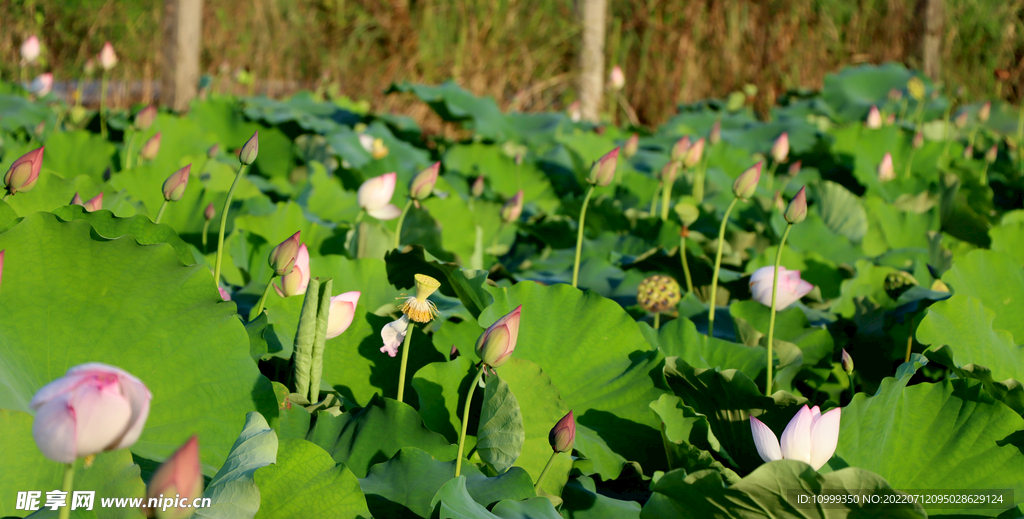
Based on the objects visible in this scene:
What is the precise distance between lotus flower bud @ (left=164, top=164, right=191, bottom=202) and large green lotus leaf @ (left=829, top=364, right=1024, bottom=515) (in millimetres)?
1009

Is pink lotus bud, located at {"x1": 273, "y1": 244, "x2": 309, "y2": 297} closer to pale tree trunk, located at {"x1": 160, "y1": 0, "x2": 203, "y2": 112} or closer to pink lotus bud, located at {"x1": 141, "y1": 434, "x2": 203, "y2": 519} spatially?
pink lotus bud, located at {"x1": 141, "y1": 434, "x2": 203, "y2": 519}

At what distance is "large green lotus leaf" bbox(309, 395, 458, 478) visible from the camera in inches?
32.6

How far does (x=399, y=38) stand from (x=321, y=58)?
2.78 ft

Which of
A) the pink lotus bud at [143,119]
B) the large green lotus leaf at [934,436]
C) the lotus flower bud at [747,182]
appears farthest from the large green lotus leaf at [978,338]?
the pink lotus bud at [143,119]

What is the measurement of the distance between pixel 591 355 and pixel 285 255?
17.6 inches

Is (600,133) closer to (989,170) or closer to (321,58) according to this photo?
(989,170)

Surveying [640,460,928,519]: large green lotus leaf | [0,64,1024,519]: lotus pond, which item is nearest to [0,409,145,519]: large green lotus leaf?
[0,64,1024,519]: lotus pond

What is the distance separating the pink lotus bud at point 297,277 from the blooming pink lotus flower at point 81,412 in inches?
21.5

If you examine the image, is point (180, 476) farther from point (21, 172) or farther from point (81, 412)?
point (21, 172)

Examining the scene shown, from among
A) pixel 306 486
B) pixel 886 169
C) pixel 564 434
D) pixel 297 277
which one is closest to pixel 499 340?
pixel 564 434

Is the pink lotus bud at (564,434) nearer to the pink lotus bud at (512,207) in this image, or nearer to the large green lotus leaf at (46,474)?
the large green lotus leaf at (46,474)

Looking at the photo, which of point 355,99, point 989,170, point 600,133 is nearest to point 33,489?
point 600,133

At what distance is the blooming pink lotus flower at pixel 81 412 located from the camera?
18.5 inches

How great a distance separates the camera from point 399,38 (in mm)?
5113
